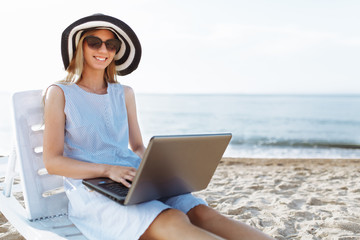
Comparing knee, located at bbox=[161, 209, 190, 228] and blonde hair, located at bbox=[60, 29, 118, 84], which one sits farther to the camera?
blonde hair, located at bbox=[60, 29, 118, 84]

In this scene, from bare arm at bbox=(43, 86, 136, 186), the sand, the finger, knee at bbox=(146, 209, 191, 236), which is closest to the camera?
knee at bbox=(146, 209, 191, 236)

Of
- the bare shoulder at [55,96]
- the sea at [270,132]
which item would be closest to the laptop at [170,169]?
the bare shoulder at [55,96]

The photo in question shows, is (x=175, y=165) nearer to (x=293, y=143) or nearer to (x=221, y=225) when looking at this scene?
(x=221, y=225)

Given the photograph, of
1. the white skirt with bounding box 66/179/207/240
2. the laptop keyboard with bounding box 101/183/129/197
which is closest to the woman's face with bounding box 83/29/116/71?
the white skirt with bounding box 66/179/207/240

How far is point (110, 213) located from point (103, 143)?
Result: 1.67ft

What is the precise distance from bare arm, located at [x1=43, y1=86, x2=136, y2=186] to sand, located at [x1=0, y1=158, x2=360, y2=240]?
1.28m

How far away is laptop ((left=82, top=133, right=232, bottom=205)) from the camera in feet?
4.66

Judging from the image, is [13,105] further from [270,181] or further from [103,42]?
[270,181]

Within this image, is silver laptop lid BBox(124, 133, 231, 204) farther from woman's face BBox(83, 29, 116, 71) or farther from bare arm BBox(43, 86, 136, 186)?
woman's face BBox(83, 29, 116, 71)

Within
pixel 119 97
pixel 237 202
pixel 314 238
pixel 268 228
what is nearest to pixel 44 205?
pixel 119 97

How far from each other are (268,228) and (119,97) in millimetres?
1682

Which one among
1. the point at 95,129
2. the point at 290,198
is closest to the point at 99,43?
the point at 95,129

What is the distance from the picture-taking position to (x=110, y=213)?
169 centimetres

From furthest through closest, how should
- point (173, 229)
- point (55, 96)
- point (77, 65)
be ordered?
point (77, 65) → point (55, 96) → point (173, 229)
